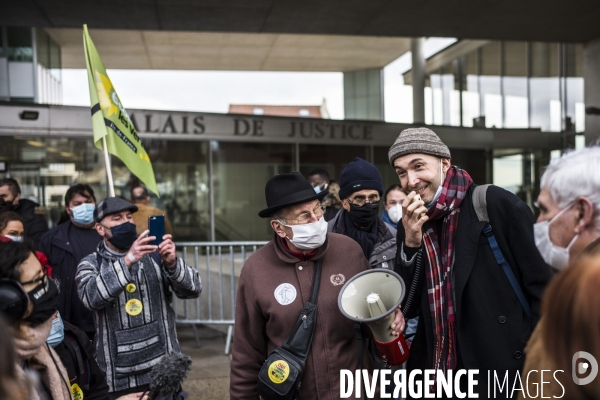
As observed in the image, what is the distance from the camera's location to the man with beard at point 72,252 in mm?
5004

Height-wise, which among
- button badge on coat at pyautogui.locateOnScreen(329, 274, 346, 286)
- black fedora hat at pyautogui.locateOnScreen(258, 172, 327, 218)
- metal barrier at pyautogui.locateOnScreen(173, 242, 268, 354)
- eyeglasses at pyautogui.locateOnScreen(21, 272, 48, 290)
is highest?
black fedora hat at pyautogui.locateOnScreen(258, 172, 327, 218)

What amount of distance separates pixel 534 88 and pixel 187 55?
32.4 ft

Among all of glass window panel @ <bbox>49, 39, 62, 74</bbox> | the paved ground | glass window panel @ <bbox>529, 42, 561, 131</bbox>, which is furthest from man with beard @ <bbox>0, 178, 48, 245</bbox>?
glass window panel @ <bbox>529, 42, 561, 131</bbox>

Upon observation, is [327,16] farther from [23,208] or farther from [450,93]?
[450,93]

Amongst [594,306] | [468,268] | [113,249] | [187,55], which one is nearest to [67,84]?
[187,55]

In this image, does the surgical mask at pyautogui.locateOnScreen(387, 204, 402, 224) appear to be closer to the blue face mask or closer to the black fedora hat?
the blue face mask

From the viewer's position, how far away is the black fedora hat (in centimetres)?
297

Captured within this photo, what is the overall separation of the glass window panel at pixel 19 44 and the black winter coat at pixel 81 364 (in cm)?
1158

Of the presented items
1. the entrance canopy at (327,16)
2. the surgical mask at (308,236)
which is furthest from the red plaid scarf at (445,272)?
the entrance canopy at (327,16)

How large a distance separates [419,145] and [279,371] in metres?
1.25

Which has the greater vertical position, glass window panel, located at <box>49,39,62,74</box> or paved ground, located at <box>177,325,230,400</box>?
glass window panel, located at <box>49,39,62,74</box>

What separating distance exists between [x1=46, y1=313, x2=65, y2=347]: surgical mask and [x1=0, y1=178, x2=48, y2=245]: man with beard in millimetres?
3624

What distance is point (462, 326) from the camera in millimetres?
2590

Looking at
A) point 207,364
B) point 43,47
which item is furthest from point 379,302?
point 43,47
